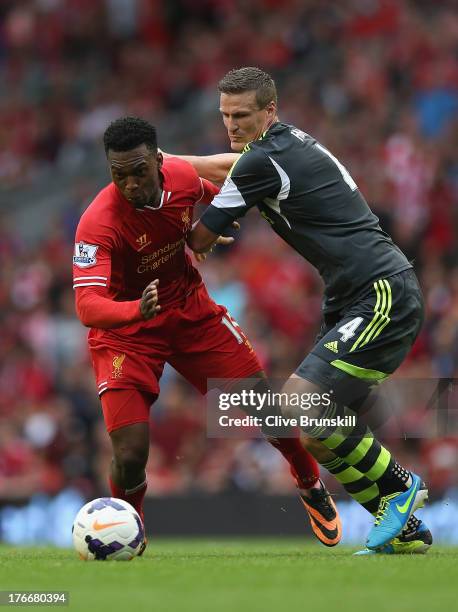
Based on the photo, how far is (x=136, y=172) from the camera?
7.70 m

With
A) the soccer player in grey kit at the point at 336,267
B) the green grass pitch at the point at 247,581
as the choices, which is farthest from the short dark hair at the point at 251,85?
the green grass pitch at the point at 247,581

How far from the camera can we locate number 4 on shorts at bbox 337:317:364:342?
296 inches

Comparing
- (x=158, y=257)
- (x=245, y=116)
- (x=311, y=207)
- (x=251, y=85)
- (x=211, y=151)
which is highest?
(x=211, y=151)

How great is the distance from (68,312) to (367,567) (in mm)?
9119

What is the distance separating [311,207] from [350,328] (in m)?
0.71

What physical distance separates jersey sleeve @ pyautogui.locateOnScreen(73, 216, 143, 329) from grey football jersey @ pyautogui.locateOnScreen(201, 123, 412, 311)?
2.04ft

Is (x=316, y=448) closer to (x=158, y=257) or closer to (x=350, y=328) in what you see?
(x=350, y=328)

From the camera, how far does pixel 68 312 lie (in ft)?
51.1

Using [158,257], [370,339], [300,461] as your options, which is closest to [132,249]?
[158,257]

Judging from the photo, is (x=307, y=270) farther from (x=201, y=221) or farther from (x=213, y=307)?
(x=201, y=221)

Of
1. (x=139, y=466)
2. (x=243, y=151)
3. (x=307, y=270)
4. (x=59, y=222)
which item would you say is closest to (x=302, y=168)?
(x=243, y=151)

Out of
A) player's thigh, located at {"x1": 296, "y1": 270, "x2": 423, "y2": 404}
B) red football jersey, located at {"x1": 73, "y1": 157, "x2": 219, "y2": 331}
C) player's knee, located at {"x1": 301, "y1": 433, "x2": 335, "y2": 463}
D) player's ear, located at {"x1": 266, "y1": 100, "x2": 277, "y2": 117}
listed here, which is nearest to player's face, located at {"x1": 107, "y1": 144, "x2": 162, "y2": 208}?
red football jersey, located at {"x1": 73, "y1": 157, "x2": 219, "y2": 331}

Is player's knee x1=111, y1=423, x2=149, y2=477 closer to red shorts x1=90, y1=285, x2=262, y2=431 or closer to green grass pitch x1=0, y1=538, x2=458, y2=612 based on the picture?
red shorts x1=90, y1=285, x2=262, y2=431

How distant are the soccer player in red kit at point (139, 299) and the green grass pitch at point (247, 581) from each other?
68 centimetres
